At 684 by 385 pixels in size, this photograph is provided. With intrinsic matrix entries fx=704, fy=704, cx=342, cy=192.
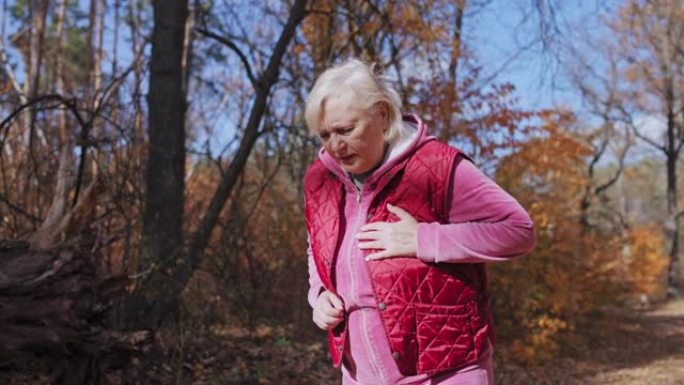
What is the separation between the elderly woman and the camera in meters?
1.86

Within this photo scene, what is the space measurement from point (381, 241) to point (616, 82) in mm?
24034

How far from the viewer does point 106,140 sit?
5754 millimetres

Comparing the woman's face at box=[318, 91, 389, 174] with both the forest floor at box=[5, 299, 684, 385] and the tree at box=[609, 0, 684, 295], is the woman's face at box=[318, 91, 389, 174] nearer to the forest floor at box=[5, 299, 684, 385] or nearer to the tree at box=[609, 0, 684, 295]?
the forest floor at box=[5, 299, 684, 385]

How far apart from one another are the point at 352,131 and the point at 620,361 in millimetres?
10316

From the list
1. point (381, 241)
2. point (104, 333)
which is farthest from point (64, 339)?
point (381, 241)

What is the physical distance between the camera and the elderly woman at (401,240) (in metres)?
1.86

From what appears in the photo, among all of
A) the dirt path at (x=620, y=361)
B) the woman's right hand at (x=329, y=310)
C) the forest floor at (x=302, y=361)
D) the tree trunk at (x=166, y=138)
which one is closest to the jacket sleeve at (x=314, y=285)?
the woman's right hand at (x=329, y=310)

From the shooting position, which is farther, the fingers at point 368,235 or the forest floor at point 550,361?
the forest floor at point 550,361

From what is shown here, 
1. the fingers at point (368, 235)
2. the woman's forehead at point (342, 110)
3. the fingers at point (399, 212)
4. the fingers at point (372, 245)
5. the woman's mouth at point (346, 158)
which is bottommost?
the fingers at point (372, 245)

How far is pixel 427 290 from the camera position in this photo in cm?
187

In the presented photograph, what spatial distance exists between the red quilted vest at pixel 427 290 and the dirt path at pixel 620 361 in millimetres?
6810

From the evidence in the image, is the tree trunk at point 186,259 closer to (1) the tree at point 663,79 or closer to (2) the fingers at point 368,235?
(2) the fingers at point 368,235

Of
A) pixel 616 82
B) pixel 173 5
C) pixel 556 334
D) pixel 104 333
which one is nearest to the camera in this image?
pixel 104 333

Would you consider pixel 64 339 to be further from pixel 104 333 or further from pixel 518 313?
pixel 518 313
